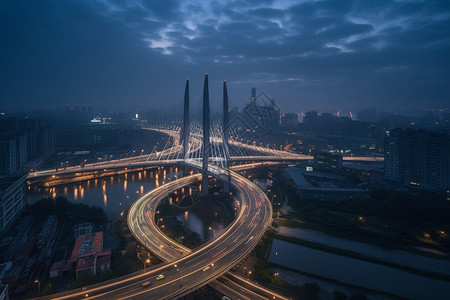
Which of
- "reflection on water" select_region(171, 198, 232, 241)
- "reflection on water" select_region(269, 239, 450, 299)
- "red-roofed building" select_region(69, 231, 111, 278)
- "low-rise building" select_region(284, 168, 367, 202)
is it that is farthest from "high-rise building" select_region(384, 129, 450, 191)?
"red-roofed building" select_region(69, 231, 111, 278)

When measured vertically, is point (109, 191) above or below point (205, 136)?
below

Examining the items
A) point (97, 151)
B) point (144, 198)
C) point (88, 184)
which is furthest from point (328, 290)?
point (97, 151)

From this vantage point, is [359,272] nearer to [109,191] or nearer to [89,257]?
[89,257]

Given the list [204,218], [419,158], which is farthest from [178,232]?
[419,158]

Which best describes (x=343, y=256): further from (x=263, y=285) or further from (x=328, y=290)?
(x=263, y=285)

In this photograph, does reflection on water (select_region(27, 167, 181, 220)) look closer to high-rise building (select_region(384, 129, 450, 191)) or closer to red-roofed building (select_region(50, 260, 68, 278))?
red-roofed building (select_region(50, 260, 68, 278))
